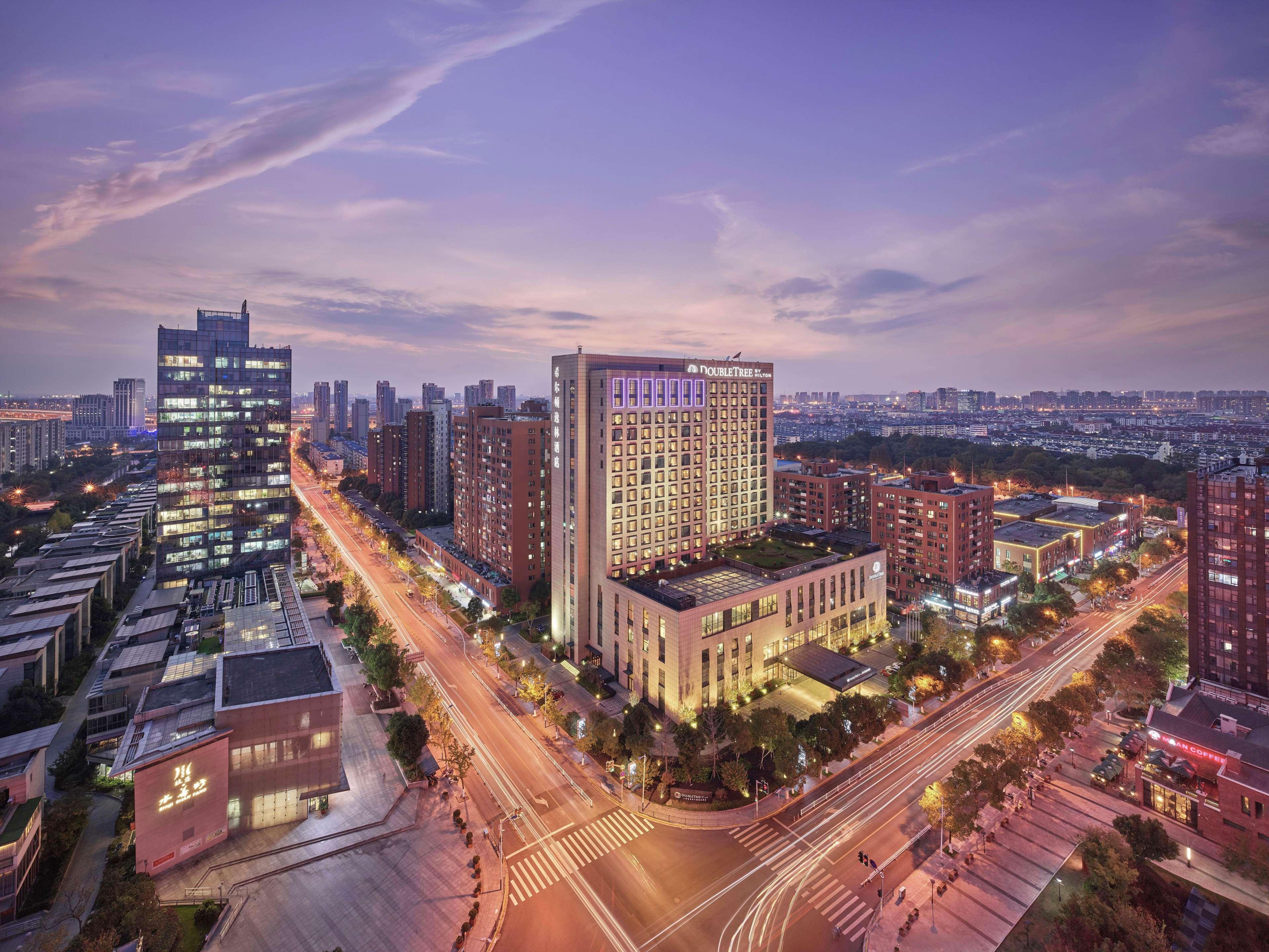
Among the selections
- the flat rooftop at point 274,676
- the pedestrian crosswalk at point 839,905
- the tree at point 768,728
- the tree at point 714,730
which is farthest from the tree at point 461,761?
the pedestrian crosswalk at point 839,905

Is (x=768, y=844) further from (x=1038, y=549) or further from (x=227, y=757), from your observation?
(x=1038, y=549)

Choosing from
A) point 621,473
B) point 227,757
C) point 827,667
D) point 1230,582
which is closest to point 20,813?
point 227,757

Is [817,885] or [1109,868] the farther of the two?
[817,885]

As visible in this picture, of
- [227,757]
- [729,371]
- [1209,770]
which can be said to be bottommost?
[1209,770]

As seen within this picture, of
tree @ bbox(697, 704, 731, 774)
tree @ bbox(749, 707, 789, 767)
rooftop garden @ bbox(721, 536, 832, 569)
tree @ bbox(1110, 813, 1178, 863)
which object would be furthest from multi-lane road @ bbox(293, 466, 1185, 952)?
rooftop garden @ bbox(721, 536, 832, 569)

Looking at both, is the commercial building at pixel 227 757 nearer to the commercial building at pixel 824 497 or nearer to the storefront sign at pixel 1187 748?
the storefront sign at pixel 1187 748

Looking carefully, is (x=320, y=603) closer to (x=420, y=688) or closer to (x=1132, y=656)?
(x=420, y=688)
